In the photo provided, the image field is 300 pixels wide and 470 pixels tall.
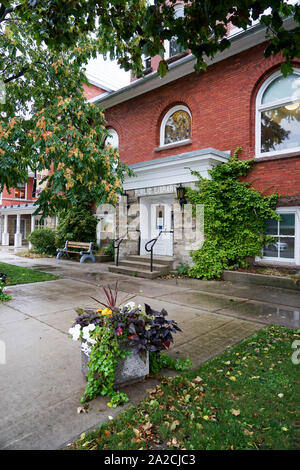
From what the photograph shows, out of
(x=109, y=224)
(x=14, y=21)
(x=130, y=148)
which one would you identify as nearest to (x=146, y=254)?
(x=109, y=224)

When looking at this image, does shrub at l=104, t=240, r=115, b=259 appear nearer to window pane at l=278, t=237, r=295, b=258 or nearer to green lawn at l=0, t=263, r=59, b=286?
green lawn at l=0, t=263, r=59, b=286

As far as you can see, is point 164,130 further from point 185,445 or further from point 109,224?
point 185,445

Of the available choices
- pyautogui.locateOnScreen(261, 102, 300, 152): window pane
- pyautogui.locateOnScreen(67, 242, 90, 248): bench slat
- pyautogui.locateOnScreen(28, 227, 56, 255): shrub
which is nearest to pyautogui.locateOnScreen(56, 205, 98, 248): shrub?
pyautogui.locateOnScreen(67, 242, 90, 248): bench slat

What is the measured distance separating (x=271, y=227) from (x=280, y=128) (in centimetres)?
276

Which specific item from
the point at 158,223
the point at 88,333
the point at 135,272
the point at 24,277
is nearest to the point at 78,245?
the point at 158,223

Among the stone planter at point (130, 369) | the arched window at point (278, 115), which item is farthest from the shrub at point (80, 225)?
the stone planter at point (130, 369)

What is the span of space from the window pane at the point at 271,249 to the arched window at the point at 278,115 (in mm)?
2526

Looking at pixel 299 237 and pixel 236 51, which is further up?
pixel 236 51

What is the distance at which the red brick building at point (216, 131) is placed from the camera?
7934 mm

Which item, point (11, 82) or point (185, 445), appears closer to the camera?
point (185, 445)

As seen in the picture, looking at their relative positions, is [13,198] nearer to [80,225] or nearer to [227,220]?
[80,225]

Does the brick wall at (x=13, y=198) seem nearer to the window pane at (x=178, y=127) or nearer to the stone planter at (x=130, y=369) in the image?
the window pane at (x=178, y=127)

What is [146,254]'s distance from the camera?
1083cm
